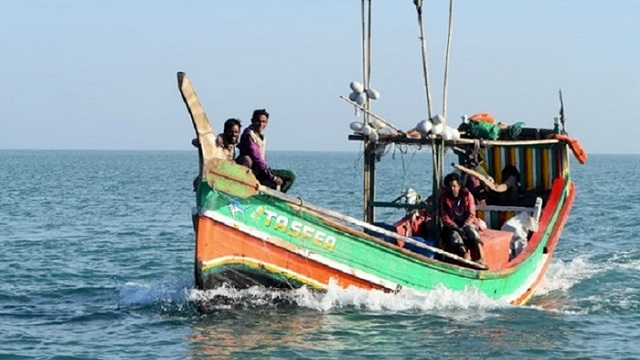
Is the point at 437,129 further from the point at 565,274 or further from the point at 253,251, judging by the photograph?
the point at 565,274

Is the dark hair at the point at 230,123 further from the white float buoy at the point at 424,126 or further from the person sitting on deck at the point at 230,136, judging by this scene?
the white float buoy at the point at 424,126

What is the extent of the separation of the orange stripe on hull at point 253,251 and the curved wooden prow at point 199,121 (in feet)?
2.48

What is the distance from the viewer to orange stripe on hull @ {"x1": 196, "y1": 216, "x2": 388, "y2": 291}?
12633 mm

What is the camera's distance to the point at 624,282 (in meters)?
18.3

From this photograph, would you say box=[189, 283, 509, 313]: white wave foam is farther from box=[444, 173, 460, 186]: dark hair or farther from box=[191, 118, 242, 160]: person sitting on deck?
box=[191, 118, 242, 160]: person sitting on deck

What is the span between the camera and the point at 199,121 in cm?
1221

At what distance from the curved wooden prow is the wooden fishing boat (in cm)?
1

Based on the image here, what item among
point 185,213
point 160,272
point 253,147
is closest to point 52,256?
point 160,272

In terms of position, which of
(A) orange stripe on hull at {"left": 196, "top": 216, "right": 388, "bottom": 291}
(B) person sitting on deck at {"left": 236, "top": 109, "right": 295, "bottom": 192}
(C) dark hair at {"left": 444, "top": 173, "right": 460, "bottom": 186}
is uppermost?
(B) person sitting on deck at {"left": 236, "top": 109, "right": 295, "bottom": 192}

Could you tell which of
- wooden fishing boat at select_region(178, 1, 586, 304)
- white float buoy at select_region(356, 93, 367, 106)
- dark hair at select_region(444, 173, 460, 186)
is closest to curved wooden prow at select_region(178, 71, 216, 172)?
wooden fishing boat at select_region(178, 1, 586, 304)

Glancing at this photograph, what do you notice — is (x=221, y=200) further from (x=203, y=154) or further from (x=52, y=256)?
(x=52, y=256)

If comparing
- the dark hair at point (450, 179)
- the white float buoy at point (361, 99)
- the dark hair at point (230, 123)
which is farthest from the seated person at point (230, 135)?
the dark hair at point (450, 179)

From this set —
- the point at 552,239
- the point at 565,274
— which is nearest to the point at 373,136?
the point at 552,239

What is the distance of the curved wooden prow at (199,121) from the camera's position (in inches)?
476
